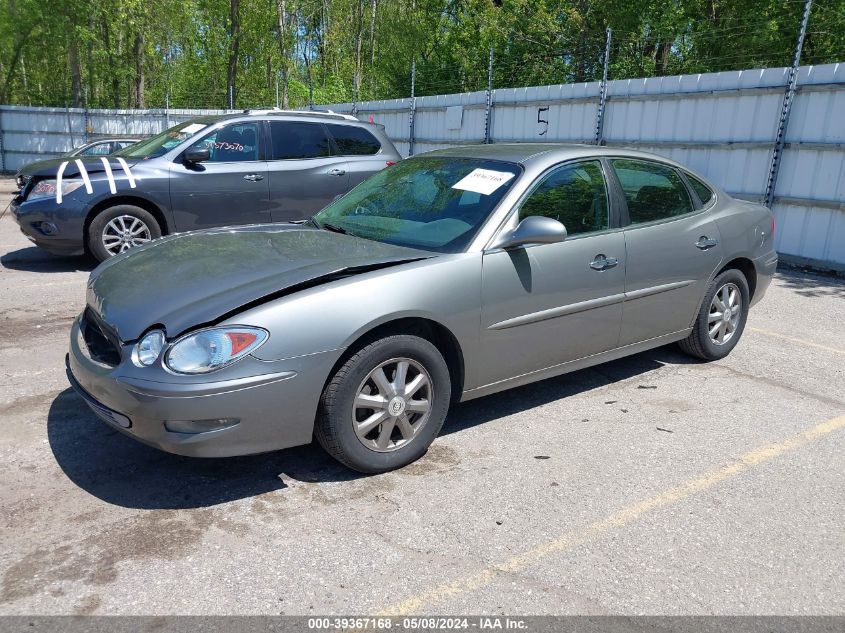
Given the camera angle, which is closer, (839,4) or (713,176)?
(713,176)

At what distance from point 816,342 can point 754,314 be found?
97cm

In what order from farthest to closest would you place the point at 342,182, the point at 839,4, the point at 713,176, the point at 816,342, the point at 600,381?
the point at 839,4 → the point at 713,176 → the point at 342,182 → the point at 816,342 → the point at 600,381

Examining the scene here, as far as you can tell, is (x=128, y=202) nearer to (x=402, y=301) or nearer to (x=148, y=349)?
(x=148, y=349)

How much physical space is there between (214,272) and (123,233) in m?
5.01

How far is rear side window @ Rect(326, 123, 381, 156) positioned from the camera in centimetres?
874

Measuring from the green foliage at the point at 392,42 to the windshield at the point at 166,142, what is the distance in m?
9.65

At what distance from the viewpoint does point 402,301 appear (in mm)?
3396

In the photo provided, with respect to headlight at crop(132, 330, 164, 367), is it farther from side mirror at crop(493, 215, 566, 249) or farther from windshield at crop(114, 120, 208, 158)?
windshield at crop(114, 120, 208, 158)

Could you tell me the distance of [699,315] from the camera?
5172mm

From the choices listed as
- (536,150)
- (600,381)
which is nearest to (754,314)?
(600,381)

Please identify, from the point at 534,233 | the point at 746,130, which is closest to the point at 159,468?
the point at 534,233

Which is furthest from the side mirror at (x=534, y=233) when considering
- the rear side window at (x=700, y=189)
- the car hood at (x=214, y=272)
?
the rear side window at (x=700, y=189)

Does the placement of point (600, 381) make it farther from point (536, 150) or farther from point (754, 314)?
point (754, 314)

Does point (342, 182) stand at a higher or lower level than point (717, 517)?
higher
